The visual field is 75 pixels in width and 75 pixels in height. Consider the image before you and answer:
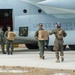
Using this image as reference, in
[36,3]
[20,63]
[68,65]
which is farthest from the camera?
[36,3]

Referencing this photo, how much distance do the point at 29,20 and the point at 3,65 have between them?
23.6ft

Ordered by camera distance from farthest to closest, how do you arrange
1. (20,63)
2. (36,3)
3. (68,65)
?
1. (36,3)
2. (20,63)
3. (68,65)

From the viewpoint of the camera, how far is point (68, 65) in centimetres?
1404

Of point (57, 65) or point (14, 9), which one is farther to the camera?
point (14, 9)

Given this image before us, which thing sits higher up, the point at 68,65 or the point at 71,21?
the point at 71,21

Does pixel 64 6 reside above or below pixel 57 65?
above

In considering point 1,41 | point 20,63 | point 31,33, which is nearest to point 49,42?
point 31,33

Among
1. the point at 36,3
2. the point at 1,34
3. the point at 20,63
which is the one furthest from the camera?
the point at 36,3

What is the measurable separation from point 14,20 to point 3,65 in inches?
281

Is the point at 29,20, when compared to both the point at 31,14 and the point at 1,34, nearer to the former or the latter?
the point at 31,14

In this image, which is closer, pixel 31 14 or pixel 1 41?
pixel 1 41

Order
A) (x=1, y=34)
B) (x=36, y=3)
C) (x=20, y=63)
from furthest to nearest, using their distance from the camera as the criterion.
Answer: (x=36, y=3)
(x=1, y=34)
(x=20, y=63)

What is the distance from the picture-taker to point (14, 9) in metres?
21.2

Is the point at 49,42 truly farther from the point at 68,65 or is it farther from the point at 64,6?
the point at 68,65
